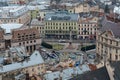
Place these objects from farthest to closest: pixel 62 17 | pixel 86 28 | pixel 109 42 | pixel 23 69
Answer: pixel 62 17 < pixel 86 28 < pixel 109 42 < pixel 23 69

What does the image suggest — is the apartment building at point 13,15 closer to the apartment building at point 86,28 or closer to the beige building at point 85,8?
the beige building at point 85,8

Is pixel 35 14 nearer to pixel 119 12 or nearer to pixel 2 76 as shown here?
pixel 119 12

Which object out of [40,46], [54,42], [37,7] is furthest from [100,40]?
[37,7]

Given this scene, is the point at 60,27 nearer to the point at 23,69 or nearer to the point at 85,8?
the point at 85,8

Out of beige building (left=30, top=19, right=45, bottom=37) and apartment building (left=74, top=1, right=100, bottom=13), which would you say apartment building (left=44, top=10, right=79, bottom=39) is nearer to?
beige building (left=30, top=19, right=45, bottom=37)

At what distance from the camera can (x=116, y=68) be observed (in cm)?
4419

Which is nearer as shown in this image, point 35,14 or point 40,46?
point 40,46

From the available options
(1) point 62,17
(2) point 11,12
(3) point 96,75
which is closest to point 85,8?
(1) point 62,17

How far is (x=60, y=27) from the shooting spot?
319 ft

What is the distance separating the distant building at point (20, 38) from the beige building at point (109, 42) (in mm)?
14882

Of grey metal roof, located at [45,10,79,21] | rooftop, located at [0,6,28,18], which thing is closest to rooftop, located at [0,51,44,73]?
grey metal roof, located at [45,10,79,21]

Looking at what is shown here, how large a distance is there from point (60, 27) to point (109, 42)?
2971 centimetres

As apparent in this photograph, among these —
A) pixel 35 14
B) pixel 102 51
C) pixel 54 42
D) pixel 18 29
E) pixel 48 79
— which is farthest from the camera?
pixel 35 14

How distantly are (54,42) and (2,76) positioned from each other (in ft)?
128
